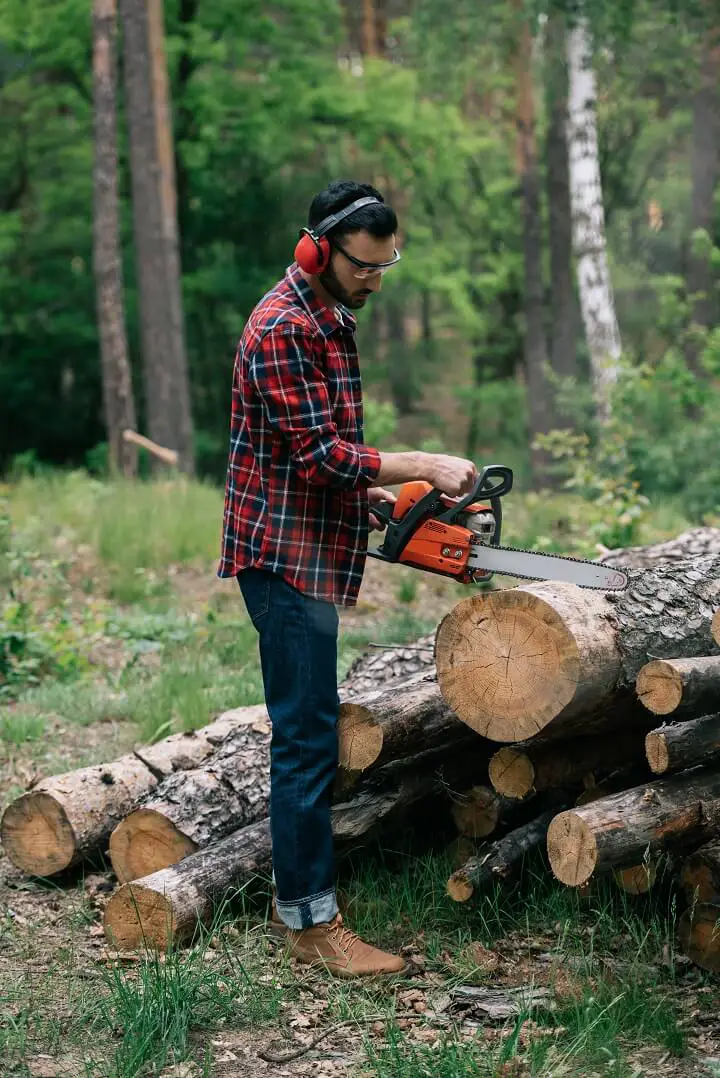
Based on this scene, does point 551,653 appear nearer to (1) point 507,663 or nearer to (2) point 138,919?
(1) point 507,663

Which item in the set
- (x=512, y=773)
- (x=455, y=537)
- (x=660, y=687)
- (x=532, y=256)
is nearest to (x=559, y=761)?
(x=512, y=773)

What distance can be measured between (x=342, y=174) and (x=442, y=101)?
2.45m

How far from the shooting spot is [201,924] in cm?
409

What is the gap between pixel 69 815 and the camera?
15.3ft

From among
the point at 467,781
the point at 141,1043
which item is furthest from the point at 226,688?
the point at 141,1043

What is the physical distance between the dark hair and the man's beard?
125 mm

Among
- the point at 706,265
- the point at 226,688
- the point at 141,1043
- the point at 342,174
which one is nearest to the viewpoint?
the point at 141,1043

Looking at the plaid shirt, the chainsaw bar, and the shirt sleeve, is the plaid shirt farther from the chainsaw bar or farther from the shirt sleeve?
the chainsaw bar

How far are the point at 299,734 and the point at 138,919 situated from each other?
869mm

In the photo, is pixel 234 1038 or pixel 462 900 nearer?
pixel 234 1038

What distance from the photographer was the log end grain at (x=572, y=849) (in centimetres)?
354

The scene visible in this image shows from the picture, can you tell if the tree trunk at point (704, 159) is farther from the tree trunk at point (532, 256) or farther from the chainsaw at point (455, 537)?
the chainsaw at point (455, 537)

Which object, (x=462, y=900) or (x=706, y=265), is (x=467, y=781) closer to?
(x=462, y=900)

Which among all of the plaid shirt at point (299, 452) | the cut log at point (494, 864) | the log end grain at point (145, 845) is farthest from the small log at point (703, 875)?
the log end grain at point (145, 845)
